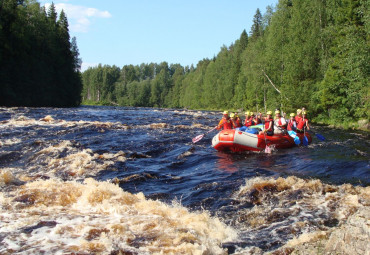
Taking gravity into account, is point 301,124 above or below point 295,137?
above

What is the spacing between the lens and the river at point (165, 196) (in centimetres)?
→ 507

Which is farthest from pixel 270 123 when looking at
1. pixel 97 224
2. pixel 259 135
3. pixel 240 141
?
pixel 97 224

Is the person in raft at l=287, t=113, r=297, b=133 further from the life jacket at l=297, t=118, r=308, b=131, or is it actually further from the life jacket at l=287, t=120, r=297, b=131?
the life jacket at l=297, t=118, r=308, b=131

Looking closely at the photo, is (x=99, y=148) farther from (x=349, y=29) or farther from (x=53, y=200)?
(x=349, y=29)

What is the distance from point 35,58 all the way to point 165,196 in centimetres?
3848

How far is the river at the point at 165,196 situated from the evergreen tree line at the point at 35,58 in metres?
23.7

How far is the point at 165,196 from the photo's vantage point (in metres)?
7.85

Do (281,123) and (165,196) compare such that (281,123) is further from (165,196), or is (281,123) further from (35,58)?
(35,58)

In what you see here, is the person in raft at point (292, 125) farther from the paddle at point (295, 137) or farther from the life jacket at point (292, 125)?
the paddle at point (295, 137)

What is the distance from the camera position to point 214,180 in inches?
365

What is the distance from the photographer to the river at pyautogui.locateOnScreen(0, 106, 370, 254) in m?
5.07

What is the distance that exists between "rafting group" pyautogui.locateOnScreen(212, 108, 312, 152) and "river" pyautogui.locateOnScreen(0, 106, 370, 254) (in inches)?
18.5

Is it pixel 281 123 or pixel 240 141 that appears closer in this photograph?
pixel 240 141

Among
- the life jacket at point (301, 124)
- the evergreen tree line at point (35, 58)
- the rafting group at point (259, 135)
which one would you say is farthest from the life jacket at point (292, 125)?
the evergreen tree line at point (35, 58)
